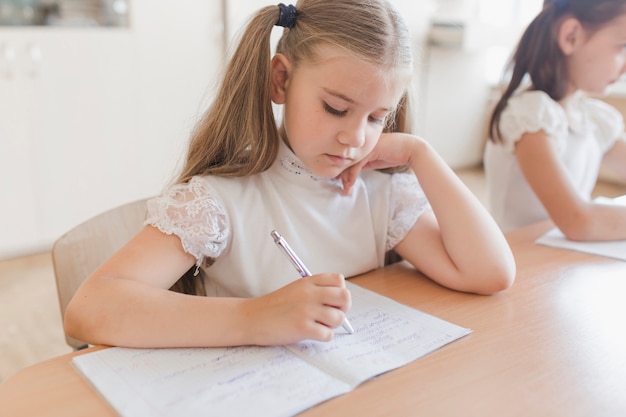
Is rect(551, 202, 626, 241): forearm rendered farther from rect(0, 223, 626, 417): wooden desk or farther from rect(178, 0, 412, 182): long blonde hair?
rect(178, 0, 412, 182): long blonde hair

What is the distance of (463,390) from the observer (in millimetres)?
638

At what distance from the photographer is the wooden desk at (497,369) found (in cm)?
61

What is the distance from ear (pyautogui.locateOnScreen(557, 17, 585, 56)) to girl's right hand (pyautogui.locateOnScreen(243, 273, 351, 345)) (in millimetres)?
1045

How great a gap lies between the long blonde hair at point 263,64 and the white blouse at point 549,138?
0.61 m

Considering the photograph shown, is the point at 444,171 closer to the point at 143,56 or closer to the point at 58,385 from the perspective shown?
the point at 58,385

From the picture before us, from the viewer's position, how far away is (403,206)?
1100 mm

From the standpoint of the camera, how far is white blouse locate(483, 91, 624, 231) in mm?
1425

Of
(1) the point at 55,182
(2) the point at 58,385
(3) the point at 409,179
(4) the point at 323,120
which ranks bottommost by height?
(1) the point at 55,182

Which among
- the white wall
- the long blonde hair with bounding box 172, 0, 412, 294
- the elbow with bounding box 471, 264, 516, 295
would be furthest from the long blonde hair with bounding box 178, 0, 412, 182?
the white wall

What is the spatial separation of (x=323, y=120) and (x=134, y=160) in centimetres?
232

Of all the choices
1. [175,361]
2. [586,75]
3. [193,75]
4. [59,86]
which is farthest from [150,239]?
[193,75]

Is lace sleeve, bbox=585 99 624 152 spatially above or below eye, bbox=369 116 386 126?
below

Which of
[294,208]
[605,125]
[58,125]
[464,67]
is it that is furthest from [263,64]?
[464,67]

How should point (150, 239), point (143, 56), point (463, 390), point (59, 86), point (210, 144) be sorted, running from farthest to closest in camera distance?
point (143, 56) → point (59, 86) → point (210, 144) → point (150, 239) → point (463, 390)
